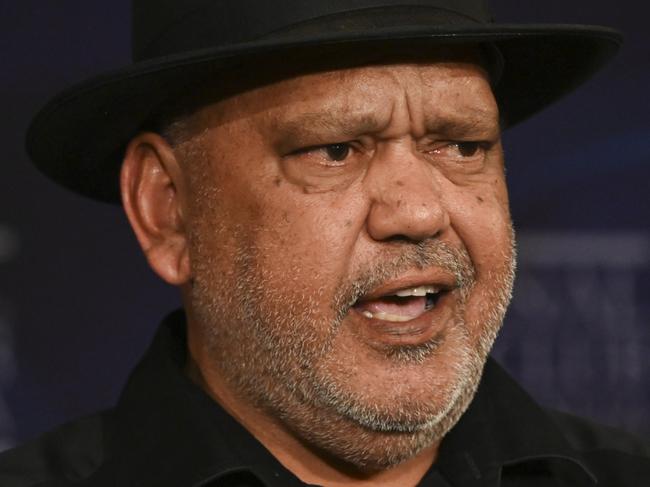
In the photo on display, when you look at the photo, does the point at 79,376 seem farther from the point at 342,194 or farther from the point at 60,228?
the point at 342,194

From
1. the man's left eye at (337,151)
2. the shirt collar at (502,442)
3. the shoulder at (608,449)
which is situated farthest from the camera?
the shoulder at (608,449)

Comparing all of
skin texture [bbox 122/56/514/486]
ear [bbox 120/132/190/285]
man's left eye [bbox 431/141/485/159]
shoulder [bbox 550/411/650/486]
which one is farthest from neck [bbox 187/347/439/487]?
man's left eye [bbox 431/141/485/159]

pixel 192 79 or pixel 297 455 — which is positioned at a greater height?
pixel 192 79

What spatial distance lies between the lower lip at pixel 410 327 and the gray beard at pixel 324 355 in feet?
0.04

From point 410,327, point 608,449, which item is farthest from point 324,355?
point 608,449

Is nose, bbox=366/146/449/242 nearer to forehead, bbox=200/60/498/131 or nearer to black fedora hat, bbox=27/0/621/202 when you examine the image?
forehead, bbox=200/60/498/131

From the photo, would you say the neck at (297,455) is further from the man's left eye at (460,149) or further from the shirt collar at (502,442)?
the man's left eye at (460,149)

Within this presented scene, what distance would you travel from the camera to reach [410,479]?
2.19 m

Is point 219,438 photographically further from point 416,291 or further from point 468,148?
point 468,148

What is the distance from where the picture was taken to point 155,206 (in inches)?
86.4

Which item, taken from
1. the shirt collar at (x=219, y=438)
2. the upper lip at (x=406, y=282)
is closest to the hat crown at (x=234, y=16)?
the upper lip at (x=406, y=282)

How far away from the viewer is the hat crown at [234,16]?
1957mm

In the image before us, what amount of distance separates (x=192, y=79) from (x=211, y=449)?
56 centimetres

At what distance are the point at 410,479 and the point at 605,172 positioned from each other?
1.00 metres
